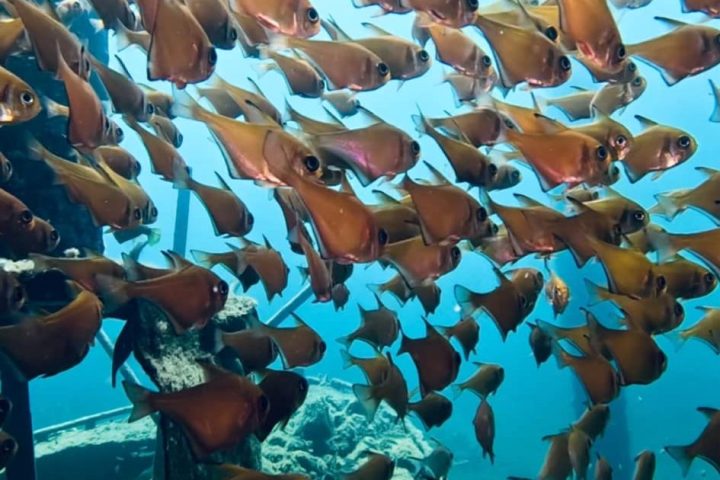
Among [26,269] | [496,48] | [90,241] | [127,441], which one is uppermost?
[496,48]

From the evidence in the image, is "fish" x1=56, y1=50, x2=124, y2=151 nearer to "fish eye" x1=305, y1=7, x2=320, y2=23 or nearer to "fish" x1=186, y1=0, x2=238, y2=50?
"fish" x1=186, y1=0, x2=238, y2=50

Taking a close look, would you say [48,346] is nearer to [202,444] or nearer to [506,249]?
[202,444]

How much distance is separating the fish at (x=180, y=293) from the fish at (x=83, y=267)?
0.35 m

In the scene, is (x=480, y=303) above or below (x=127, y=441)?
above

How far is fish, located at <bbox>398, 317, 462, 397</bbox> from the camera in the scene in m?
3.63

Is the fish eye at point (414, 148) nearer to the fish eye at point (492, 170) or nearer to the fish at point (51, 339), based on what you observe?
the fish eye at point (492, 170)

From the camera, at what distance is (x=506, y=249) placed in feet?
12.3

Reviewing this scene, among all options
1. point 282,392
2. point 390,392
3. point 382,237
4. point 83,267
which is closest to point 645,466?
point 390,392

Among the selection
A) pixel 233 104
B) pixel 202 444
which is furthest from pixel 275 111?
pixel 202 444

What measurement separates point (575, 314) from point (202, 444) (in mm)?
15108

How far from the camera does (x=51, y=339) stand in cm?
323

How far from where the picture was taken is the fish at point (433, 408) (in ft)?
13.4

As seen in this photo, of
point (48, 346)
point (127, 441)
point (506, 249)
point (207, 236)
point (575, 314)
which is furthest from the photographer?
point (207, 236)

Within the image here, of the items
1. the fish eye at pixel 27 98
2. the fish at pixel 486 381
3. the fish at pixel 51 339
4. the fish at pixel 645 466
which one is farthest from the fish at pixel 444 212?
the fish at pixel 645 466
